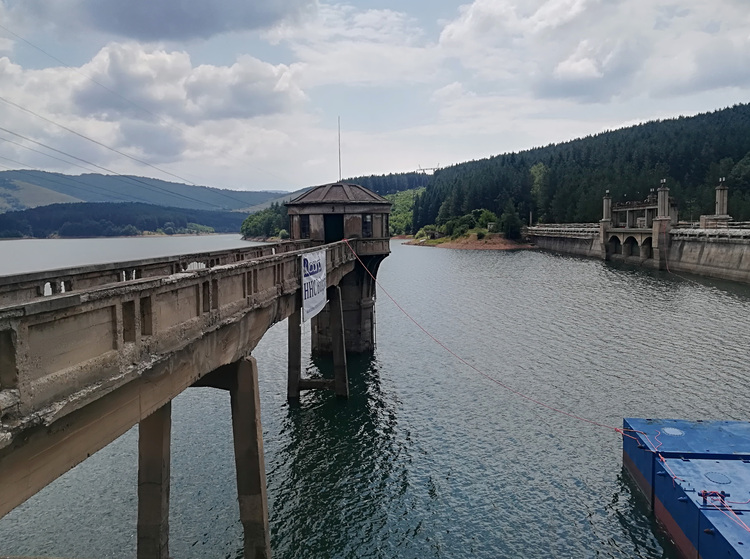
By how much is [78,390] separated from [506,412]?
2335cm

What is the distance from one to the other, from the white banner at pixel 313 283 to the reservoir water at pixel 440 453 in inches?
262

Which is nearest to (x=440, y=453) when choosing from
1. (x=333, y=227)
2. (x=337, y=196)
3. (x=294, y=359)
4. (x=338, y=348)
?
(x=338, y=348)

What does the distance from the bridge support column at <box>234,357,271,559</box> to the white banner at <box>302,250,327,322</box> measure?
472cm

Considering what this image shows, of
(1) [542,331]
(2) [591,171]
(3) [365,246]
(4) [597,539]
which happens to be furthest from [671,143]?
(4) [597,539]

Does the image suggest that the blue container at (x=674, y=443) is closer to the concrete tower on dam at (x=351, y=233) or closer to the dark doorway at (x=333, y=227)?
the concrete tower on dam at (x=351, y=233)

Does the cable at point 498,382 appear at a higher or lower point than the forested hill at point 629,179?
lower

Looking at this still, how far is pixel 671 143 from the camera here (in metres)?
167

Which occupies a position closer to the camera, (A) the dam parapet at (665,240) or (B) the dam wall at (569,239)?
(A) the dam parapet at (665,240)

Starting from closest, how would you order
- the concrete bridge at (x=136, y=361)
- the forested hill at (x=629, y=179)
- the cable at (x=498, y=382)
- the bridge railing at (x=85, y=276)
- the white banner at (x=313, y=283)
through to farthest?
the concrete bridge at (x=136, y=361) → the bridge railing at (x=85, y=276) → the white banner at (x=313, y=283) → the cable at (x=498, y=382) → the forested hill at (x=629, y=179)

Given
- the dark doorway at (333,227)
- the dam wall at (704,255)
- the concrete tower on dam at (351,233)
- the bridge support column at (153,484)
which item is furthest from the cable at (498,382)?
the dam wall at (704,255)

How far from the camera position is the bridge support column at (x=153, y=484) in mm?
12539

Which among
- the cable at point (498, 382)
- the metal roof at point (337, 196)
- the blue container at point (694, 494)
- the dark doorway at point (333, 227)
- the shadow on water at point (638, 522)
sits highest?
the metal roof at point (337, 196)

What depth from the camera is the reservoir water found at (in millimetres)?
16953

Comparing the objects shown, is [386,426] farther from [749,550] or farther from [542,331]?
[542,331]
